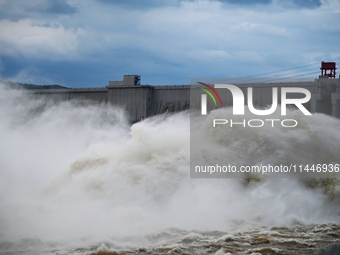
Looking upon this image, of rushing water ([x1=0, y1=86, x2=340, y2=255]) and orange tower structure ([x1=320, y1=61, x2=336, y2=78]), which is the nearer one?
rushing water ([x1=0, y1=86, x2=340, y2=255])

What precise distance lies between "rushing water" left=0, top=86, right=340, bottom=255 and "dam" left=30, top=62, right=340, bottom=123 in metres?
13.9

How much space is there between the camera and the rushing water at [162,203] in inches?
700

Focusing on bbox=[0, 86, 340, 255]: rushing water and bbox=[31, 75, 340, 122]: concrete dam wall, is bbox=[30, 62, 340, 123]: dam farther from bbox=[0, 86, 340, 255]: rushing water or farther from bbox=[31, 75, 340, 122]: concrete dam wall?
bbox=[0, 86, 340, 255]: rushing water

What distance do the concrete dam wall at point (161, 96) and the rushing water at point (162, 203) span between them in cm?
1406

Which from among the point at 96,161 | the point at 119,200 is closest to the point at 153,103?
the point at 96,161

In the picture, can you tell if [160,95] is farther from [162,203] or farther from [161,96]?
[162,203]

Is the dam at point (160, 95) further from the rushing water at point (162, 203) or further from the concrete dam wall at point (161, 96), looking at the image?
the rushing water at point (162, 203)

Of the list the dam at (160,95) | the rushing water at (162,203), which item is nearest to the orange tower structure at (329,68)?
the dam at (160,95)

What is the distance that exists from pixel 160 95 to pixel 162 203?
31.4 m

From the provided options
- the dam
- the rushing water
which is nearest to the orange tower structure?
the dam

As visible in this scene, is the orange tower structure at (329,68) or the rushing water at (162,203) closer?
the rushing water at (162,203)

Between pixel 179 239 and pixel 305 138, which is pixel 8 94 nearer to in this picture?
pixel 305 138

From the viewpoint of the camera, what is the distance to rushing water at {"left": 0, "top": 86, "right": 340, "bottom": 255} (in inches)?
700

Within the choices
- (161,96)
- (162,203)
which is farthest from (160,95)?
(162,203)
